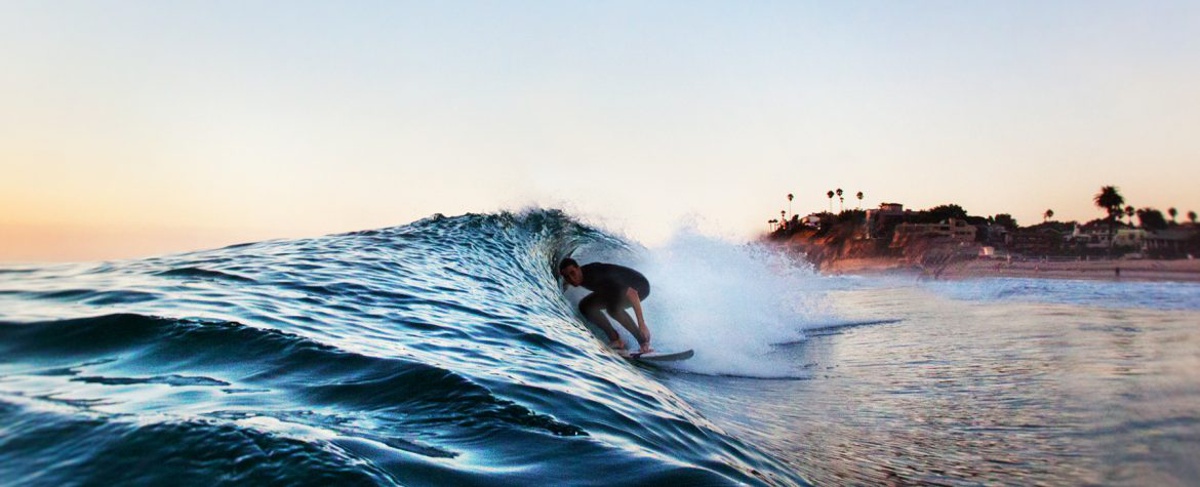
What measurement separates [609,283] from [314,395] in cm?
696

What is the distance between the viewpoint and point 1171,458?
4.02 metres

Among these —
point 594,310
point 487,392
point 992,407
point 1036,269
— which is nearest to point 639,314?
point 594,310

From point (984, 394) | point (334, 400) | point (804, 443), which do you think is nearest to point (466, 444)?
point (334, 400)

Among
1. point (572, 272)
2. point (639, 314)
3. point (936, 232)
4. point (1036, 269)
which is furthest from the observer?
point (936, 232)

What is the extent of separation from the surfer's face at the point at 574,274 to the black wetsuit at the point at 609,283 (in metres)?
0.07

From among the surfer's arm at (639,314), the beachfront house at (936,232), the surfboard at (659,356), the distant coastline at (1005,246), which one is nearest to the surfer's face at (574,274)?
the surfer's arm at (639,314)

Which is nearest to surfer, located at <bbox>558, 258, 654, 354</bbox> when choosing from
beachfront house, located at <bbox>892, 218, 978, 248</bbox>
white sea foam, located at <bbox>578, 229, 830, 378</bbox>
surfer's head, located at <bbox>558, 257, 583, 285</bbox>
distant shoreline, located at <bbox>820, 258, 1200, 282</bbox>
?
surfer's head, located at <bbox>558, 257, 583, 285</bbox>

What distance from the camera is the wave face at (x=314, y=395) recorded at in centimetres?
278

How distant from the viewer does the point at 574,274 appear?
35.4ft

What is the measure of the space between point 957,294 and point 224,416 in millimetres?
21479

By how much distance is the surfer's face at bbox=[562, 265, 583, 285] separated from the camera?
10789 mm

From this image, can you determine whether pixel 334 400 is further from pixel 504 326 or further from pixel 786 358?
pixel 786 358

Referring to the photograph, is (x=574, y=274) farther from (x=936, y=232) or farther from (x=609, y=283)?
(x=936, y=232)

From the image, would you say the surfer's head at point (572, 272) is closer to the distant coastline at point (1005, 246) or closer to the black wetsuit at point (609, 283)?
the black wetsuit at point (609, 283)
